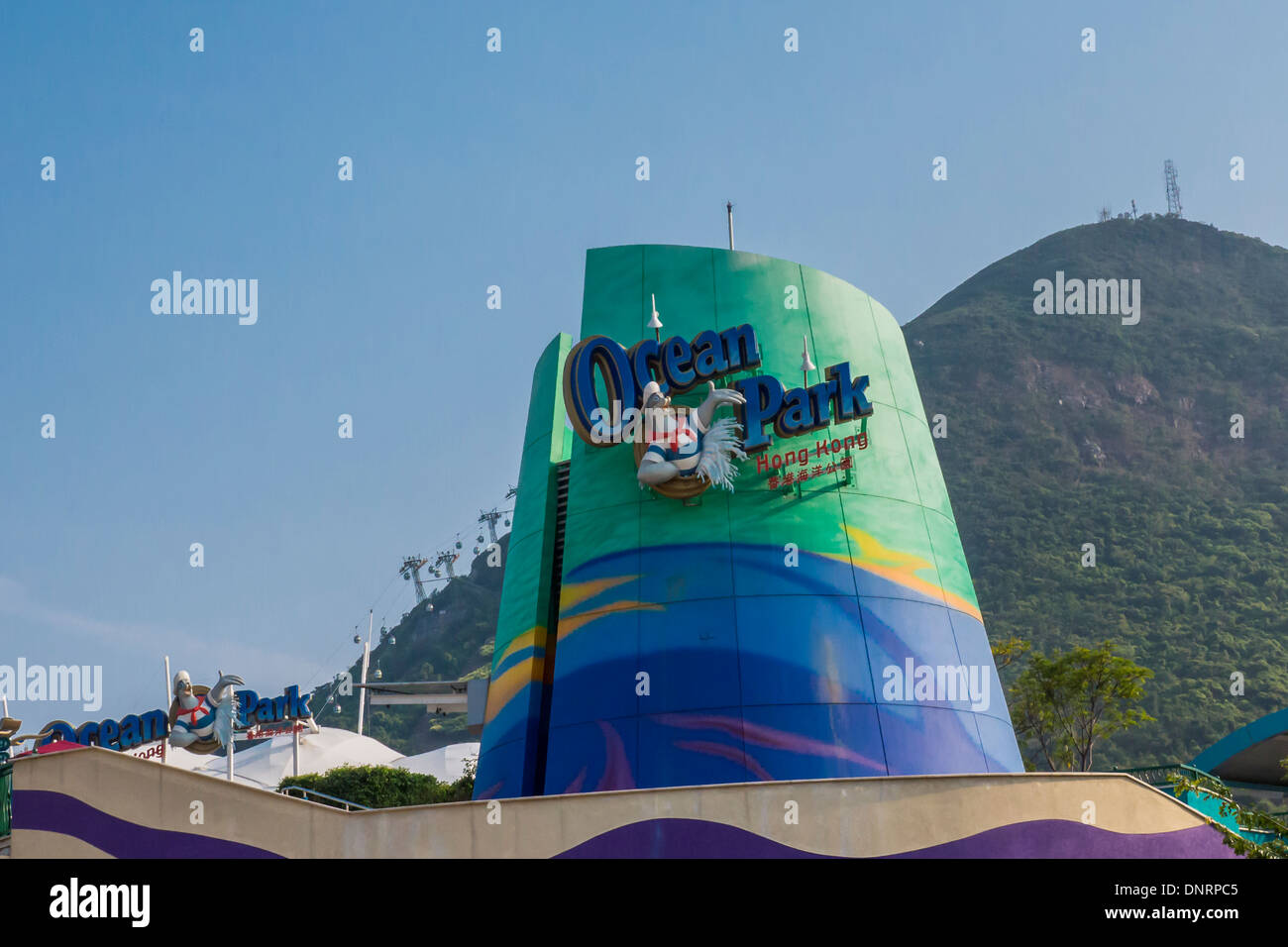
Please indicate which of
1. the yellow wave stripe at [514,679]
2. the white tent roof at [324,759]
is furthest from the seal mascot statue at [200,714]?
the white tent roof at [324,759]

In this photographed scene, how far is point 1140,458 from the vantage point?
135 metres

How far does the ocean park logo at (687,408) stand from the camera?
35719 mm

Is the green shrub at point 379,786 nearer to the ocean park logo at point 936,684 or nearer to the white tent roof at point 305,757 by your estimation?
the white tent roof at point 305,757

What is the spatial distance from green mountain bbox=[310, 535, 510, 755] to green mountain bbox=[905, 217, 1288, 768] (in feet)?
186

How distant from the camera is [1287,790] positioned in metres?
48.5

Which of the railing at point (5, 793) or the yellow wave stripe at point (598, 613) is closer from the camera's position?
the railing at point (5, 793)

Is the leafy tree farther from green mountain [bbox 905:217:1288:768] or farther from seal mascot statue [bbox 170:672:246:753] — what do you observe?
green mountain [bbox 905:217:1288:768]

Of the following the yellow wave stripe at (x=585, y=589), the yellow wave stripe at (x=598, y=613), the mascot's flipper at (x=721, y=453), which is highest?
the mascot's flipper at (x=721, y=453)

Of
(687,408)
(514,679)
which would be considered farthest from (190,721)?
(687,408)

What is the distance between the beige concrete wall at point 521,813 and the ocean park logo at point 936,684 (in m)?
8.85

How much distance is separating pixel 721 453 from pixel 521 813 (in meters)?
14.6

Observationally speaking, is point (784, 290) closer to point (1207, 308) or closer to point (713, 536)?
point (713, 536)
